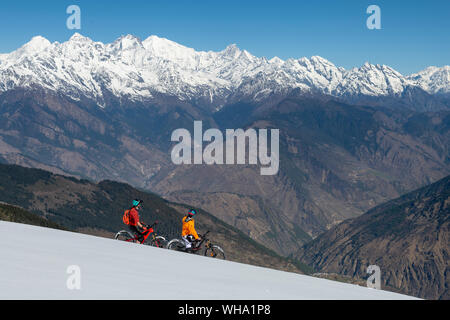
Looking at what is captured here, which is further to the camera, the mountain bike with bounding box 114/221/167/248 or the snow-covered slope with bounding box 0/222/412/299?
the mountain bike with bounding box 114/221/167/248

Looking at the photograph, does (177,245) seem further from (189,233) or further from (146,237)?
(146,237)

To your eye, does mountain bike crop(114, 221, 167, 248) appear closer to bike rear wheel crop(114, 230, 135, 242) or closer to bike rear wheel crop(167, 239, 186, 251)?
bike rear wheel crop(114, 230, 135, 242)

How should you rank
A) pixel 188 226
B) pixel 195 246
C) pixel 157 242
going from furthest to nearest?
1. pixel 157 242
2. pixel 195 246
3. pixel 188 226

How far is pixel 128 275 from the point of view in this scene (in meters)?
26.1

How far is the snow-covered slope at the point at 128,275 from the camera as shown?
21.9 metres

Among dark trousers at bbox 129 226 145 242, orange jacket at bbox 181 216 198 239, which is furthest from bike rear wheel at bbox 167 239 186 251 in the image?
dark trousers at bbox 129 226 145 242

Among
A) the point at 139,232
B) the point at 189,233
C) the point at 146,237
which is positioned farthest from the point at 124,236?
the point at 189,233

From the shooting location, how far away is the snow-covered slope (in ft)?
71.7

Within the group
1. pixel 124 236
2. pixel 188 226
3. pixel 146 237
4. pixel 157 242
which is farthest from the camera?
pixel 124 236

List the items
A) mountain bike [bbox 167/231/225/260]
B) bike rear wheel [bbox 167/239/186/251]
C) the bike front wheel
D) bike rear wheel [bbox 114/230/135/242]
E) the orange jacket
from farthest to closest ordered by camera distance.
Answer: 1. the bike front wheel
2. bike rear wheel [bbox 114/230/135/242]
3. bike rear wheel [bbox 167/239/186/251]
4. mountain bike [bbox 167/231/225/260]
5. the orange jacket

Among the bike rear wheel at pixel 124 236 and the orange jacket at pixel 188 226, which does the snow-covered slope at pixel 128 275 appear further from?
the bike rear wheel at pixel 124 236
